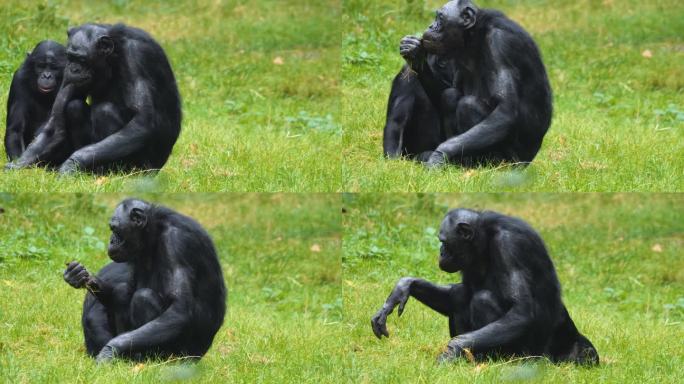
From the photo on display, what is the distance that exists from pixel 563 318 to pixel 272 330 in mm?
2723

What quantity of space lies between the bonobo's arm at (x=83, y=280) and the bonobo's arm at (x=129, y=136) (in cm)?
128

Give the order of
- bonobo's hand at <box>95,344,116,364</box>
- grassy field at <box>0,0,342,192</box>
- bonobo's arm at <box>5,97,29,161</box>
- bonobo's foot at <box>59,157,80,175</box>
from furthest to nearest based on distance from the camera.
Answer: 1. grassy field at <box>0,0,342,192</box>
2. bonobo's arm at <box>5,97,29,161</box>
3. bonobo's foot at <box>59,157,80,175</box>
4. bonobo's hand at <box>95,344,116,364</box>

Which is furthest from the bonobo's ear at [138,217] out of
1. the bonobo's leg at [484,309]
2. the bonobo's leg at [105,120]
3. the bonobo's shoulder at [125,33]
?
the bonobo's leg at [484,309]

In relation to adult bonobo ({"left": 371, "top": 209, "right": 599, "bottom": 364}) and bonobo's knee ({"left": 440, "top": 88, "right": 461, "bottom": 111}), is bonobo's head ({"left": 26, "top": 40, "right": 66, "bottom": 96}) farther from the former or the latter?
adult bonobo ({"left": 371, "top": 209, "right": 599, "bottom": 364})

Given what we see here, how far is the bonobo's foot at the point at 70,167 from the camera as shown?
1102cm

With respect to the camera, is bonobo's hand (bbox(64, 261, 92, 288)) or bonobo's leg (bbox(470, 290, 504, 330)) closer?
bonobo's leg (bbox(470, 290, 504, 330))

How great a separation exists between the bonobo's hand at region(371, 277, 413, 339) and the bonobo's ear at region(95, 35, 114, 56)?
3048 mm

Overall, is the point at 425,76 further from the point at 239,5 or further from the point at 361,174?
the point at 239,5

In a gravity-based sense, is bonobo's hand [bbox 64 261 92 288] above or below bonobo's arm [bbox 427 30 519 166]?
below

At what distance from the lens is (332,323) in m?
12.3

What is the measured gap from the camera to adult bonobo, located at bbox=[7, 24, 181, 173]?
11.0m

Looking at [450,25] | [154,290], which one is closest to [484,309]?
[154,290]

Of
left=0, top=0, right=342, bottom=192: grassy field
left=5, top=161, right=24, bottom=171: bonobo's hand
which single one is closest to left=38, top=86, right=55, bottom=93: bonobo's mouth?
left=5, top=161, right=24, bottom=171: bonobo's hand

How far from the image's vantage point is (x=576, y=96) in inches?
621
